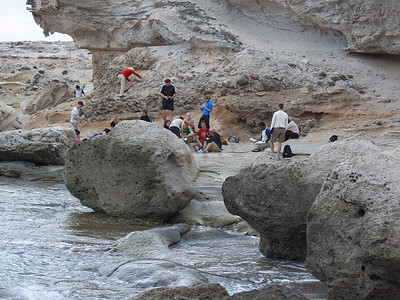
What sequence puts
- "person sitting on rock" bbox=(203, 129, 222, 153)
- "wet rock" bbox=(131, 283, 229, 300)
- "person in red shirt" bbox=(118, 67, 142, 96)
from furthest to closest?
1. "person in red shirt" bbox=(118, 67, 142, 96)
2. "person sitting on rock" bbox=(203, 129, 222, 153)
3. "wet rock" bbox=(131, 283, 229, 300)

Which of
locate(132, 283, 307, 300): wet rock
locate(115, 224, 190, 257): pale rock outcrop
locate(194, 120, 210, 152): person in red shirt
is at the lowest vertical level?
locate(115, 224, 190, 257): pale rock outcrop

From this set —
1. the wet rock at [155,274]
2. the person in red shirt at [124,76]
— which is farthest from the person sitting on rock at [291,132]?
the wet rock at [155,274]

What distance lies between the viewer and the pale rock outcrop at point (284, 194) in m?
5.83

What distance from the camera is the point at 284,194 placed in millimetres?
6090

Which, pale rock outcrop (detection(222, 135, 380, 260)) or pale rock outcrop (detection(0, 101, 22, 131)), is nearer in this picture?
pale rock outcrop (detection(222, 135, 380, 260))

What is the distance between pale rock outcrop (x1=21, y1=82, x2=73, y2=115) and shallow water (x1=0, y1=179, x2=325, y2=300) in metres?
18.3

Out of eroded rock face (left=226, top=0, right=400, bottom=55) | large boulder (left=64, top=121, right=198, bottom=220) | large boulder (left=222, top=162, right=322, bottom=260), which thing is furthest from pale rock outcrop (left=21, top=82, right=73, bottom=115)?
large boulder (left=222, top=162, right=322, bottom=260)

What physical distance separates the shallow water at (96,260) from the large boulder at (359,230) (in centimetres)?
65

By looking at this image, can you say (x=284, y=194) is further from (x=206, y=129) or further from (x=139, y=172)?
(x=206, y=129)

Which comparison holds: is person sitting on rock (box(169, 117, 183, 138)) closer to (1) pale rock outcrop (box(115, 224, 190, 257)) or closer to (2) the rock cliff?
(2) the rock cliff

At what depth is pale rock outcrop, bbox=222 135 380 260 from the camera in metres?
5.83

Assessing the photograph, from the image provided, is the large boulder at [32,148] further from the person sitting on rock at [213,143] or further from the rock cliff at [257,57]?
the rock cliff at [257,57]

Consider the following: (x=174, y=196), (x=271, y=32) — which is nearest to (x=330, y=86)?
(x=271, y=32)

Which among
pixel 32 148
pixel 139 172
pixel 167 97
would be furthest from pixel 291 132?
pixel 139 172
